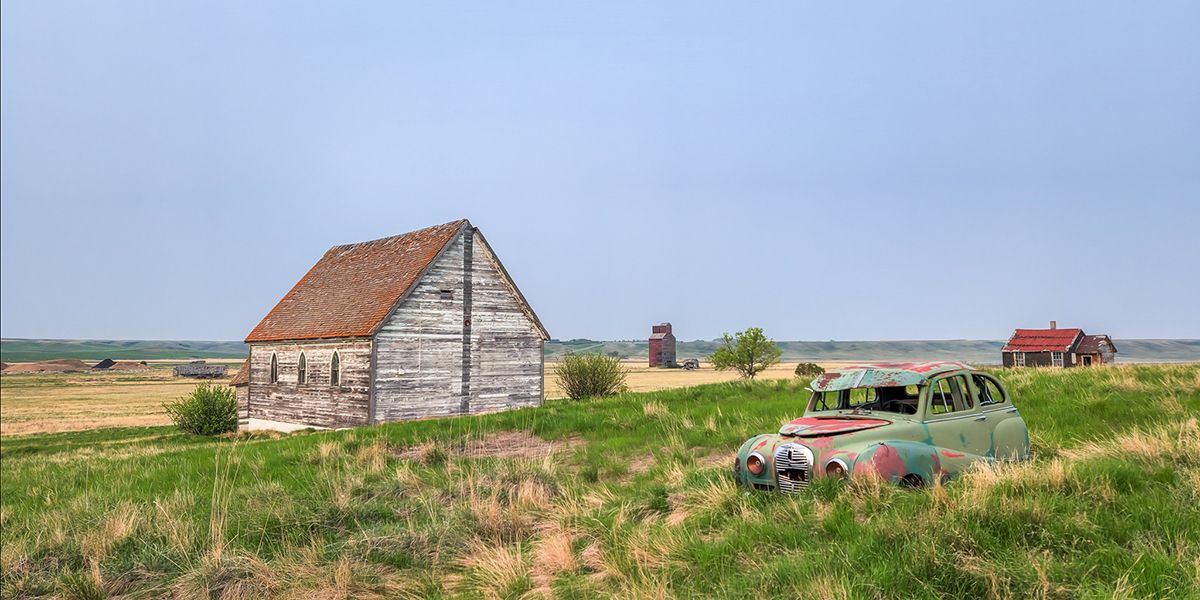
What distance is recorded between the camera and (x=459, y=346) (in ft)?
98.0

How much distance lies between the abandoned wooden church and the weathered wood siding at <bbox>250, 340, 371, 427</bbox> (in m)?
0.04

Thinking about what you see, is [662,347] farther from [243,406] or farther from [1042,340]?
[243,406]

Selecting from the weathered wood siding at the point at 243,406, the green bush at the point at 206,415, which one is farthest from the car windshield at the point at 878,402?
the green bush at the point at 206,415

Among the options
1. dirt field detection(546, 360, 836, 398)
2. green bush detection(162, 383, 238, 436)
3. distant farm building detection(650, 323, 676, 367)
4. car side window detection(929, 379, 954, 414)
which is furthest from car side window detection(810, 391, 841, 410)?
distant farm building detection(650, 323, 676, 367)

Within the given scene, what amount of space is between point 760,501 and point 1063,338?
199 feet

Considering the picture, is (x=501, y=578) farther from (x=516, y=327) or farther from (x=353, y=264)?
(x=353, y=264)

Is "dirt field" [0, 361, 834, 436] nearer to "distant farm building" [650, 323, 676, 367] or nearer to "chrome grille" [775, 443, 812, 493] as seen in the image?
"chrome grille" [775, 443, 812, 493]

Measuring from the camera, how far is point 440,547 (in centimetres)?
938

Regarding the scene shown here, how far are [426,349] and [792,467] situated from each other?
22429mm

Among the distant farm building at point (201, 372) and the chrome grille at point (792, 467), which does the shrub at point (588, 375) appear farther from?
the distant farm building at point (201, 372)

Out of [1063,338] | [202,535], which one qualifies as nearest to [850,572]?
[202,535]

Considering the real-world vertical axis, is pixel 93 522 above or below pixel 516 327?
below

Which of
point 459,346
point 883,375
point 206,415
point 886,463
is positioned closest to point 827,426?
point 886,463

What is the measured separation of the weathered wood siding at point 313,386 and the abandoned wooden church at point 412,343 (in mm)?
42
